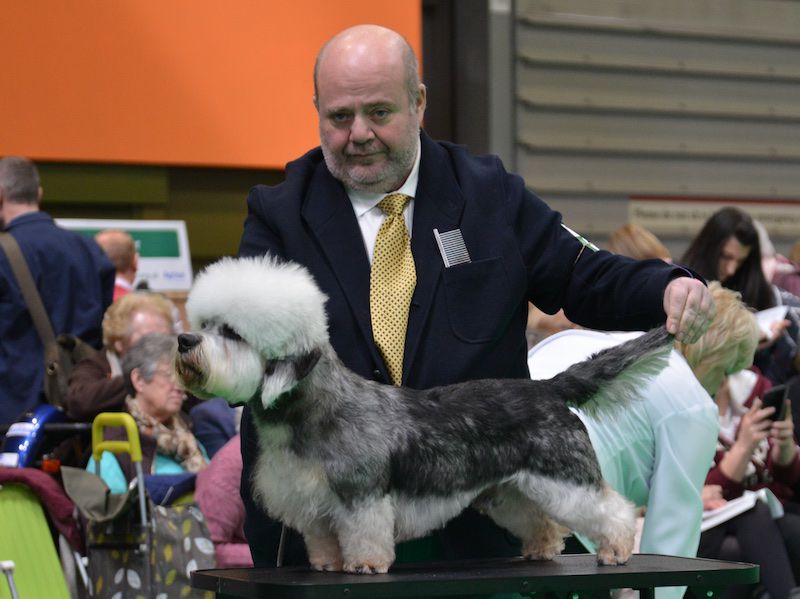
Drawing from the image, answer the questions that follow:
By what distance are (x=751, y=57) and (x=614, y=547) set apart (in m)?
8.46

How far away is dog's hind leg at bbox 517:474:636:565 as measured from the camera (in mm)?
2002

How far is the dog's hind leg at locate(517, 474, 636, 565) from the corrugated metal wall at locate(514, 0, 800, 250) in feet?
22.5

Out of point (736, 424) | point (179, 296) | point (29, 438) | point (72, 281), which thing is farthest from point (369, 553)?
point (179, 296)

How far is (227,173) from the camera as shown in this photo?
743cm

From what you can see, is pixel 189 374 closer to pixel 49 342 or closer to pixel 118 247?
pixel 49 342

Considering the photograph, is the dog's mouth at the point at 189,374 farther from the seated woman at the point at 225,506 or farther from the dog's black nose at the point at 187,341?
the seated woman at the point at 225,506

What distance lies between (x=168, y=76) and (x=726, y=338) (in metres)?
4.42

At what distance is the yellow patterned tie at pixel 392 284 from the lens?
214 centimetres

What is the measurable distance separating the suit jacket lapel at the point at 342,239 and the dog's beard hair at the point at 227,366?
0.35 metres

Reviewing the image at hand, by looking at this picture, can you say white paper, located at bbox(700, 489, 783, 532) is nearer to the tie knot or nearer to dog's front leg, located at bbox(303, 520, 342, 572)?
the tie knot

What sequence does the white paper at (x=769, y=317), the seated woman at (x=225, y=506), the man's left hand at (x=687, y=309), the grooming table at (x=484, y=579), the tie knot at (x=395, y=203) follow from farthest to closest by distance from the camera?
the white paper at (x=769, y=317) < the seated woman at (x=225, y=506) < the tie knot at (x=395, y=203) < the man's left hand at (x=687, y=309) < the grooming table at (x=484, y=579)

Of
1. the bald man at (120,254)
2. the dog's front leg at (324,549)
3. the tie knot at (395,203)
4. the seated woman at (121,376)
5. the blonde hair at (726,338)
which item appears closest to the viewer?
the dog's front leg at (324,549)

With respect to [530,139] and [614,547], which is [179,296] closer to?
[530,139]

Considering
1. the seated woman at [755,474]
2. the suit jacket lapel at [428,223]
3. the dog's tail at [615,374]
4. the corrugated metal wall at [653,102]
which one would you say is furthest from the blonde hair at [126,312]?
the corrugated metal wall at [653,102]
